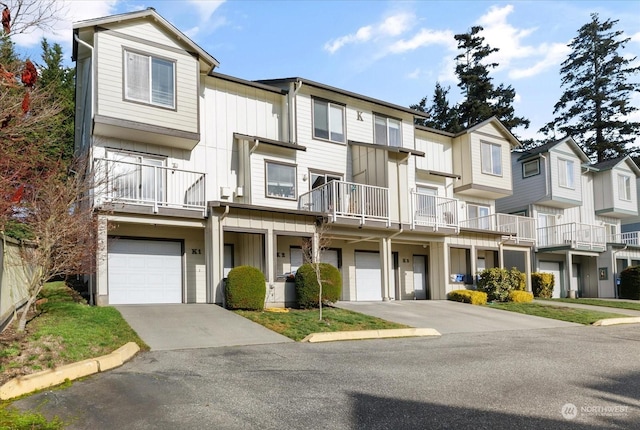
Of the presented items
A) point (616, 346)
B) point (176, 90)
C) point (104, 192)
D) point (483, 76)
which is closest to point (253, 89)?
point (176, 90)

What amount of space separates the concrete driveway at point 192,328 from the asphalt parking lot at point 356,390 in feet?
2.27

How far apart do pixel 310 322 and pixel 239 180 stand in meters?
6.88

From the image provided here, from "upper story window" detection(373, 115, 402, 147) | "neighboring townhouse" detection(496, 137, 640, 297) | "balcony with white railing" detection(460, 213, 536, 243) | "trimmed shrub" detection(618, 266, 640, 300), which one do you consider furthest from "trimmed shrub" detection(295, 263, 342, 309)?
"trimmed shrub" detection(618, 266, 640, 300)

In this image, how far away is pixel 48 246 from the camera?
10.0 m

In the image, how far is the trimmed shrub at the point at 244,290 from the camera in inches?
588

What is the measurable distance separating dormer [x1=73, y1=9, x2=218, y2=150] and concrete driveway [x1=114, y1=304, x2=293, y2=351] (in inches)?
210

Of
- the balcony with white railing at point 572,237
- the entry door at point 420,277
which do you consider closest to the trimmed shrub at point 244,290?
the entry door at point 420,277

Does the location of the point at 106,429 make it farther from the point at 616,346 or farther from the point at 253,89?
the point at 253,89

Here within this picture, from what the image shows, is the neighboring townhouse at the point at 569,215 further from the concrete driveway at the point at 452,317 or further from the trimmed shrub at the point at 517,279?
the concrete driveway at the point at 452,317

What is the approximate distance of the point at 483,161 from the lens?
2580 centimetres

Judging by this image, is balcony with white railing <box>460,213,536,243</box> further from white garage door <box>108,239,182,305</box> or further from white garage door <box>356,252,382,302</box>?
white garage door <box>108,239,182,305</box>

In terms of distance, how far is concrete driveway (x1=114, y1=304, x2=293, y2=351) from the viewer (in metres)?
11.0

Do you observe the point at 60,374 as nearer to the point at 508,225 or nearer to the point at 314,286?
the point at 314,286

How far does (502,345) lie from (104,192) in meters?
10.7
